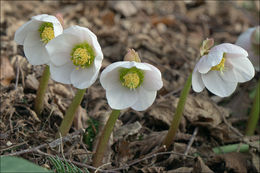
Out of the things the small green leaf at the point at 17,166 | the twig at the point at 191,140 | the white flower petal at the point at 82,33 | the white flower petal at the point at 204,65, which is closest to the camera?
the small green leaf at the point at 17,166

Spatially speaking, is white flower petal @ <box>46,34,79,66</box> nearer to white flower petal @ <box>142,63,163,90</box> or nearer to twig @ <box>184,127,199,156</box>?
white flower petal @ <box>142,63,163,90</box>

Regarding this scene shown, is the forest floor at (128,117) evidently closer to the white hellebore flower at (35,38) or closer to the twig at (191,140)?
the twig at (191,140)

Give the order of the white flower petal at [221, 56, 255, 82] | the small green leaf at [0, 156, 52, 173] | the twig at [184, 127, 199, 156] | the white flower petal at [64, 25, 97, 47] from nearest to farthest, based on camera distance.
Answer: the small green leaf at [0, 156, 52, 173]
the white flower petal at [64, 25, 97, 47]
the white flower petal at [221, 56, 255, 82]
the twig at [184, 127, 199, 156]

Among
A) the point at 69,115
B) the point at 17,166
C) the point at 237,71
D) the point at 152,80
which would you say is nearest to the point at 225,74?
the point at 237,71

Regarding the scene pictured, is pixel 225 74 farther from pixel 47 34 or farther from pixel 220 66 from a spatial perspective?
pixel 47 34

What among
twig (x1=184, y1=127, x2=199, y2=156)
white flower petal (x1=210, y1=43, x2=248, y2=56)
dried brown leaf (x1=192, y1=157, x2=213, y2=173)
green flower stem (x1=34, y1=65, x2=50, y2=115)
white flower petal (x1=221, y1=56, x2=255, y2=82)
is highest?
white flower petal (x1=210, y1=43, x2=248, y2=56)

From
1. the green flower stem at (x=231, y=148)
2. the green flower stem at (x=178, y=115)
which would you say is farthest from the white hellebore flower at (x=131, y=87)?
the green flower stem at (x=231, y=148)

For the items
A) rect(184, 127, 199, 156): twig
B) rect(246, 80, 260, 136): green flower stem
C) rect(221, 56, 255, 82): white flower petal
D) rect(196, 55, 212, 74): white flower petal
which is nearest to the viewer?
rect(196, 55, 212, 74): white flower petal

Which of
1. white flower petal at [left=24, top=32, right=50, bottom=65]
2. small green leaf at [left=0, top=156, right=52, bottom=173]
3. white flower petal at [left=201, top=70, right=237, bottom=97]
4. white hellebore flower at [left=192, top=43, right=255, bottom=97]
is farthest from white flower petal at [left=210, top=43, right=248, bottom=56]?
small green leaf at [left=0, top=156, right=52, bottom=173]
